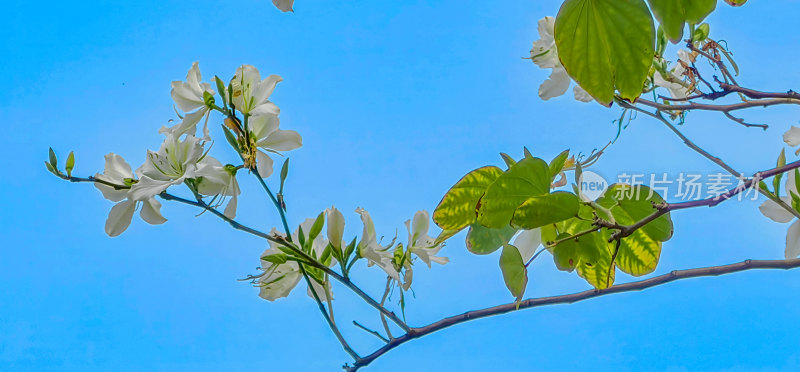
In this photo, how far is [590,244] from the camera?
1.28ft

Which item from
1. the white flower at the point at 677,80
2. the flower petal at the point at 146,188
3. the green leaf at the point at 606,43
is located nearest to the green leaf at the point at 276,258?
the flower petal at the point at 146,188

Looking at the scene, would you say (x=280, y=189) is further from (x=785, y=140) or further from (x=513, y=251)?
(x=785, y=140)

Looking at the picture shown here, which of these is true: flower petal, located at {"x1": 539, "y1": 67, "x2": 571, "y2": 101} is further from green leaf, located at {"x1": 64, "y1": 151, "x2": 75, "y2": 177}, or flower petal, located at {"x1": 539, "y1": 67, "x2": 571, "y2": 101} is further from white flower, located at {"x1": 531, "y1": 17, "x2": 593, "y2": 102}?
green leaf, located at {"x1": 64, "y1": 151, "x2": 75, "y2": 177}

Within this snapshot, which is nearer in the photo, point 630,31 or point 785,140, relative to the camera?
point 630,31

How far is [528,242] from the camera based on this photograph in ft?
1.43

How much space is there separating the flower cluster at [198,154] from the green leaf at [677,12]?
0.34 metres

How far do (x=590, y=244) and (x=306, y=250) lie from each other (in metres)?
0.26

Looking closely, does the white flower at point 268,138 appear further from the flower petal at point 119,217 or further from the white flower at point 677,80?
the white flower at point 677,80

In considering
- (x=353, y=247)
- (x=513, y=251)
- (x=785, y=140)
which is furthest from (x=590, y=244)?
(x=785, y=140)

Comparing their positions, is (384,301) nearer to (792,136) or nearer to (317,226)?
(317,226)

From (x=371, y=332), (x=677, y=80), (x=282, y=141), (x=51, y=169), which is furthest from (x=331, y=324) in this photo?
(x=677, y=80)

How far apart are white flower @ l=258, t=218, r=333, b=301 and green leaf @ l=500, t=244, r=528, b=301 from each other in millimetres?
227

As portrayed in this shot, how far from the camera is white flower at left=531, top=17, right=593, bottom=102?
2.14ft

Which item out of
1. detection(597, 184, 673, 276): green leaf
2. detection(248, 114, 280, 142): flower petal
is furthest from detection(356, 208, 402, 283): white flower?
detection(597, 184, 673, 276): green leaf
